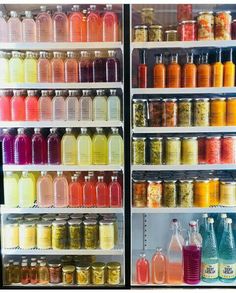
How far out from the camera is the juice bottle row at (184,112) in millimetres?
2439

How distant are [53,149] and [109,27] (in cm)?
84

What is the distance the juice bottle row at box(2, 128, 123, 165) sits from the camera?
2.48 m

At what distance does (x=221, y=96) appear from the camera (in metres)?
2.62

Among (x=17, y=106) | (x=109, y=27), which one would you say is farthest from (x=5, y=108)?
(x=109, y=27)

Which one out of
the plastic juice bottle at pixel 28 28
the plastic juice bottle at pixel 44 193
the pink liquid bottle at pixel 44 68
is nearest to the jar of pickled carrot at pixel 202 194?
the plastic juice bottle at pixel 44 193

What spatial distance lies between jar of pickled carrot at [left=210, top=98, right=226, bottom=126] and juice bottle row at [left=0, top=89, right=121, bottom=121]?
0.59 m

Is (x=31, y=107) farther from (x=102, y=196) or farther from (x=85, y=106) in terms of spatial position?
(x=102, y=196)

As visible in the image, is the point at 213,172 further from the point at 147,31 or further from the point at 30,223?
the point at 30,223

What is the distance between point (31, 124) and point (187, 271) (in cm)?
135

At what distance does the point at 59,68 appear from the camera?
96.7 inches

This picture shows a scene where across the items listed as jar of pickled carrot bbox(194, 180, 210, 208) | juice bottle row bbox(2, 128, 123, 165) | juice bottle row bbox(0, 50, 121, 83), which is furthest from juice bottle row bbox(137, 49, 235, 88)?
jar of pickled carrot bbox(194, 180, 210, 208)

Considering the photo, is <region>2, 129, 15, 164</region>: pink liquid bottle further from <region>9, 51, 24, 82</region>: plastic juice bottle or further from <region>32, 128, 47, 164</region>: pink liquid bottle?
<region>9, 51, 24, 82</region>: plastic juice bottle

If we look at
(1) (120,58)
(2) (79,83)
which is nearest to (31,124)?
(2) (79,83)

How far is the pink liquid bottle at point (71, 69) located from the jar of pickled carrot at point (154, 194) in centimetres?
82
